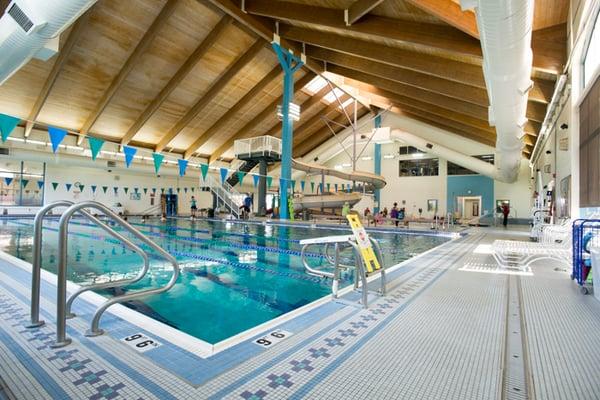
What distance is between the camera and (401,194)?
69.9ft

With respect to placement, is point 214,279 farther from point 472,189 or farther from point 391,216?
point 472,189

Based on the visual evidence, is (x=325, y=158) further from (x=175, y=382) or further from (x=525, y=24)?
(x=175, y=382)

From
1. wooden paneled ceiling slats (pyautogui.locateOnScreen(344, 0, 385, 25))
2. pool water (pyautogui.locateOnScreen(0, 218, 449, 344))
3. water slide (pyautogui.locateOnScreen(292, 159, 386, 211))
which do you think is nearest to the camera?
pool water (pyautogui.locateOnScreen(0, 218, 449, 344))

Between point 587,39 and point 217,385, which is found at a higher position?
point 587,39

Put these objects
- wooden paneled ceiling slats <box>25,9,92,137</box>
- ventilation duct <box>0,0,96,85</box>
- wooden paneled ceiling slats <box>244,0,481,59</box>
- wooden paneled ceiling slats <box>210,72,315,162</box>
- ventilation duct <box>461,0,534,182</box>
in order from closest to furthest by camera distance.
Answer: ventilation duct <box>461,0,534,182</box>, ventilation duct <box>0,0,96,85</box>, wooden paneled ceiling slats <box>244,0,481,59</box>, wooden paneled ceiling slats <box>25,9,92,137</box>, wooden paneled ceiling slats <box>210,72,315,162</box>

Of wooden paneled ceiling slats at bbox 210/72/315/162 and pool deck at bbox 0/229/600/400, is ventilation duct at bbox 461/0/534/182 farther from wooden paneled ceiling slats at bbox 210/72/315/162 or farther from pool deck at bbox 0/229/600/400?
wooden paneled ceiling slats at bbox 210/72/315/162

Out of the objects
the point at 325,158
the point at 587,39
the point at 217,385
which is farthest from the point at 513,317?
the point at 325,158

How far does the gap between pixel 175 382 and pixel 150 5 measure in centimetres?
1130

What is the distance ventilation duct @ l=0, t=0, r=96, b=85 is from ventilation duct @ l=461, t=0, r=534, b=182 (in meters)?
4.34

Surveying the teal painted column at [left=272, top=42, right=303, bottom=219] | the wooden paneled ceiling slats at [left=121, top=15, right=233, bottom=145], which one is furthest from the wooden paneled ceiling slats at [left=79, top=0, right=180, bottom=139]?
the teal painted column at [left=272, top=42, right=303, bottom=219]

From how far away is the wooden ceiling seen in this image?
289 inches

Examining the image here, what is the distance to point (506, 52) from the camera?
3.71m

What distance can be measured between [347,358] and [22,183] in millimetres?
18852

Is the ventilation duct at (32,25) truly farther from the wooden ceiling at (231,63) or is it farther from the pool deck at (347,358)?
the wooden ceiling at (231,63)
